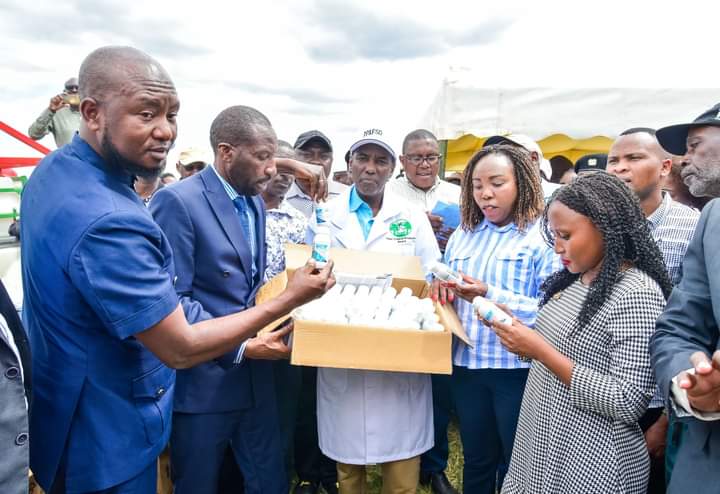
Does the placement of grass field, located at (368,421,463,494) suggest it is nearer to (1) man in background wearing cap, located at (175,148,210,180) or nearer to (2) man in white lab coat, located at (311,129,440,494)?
(2) man in white lab coat, located at (311,129,440,494)

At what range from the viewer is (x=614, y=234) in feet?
5.56

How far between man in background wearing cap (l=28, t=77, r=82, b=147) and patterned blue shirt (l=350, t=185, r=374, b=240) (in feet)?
14.6

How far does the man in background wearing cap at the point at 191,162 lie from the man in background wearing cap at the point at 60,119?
1397 millimetres

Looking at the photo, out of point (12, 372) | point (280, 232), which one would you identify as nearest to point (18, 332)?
point (12, 372)

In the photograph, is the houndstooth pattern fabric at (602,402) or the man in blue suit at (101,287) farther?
the houndstooth pattern fabric at (602,402)

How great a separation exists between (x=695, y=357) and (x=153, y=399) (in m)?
1.73

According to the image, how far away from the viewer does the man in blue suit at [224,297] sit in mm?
1983

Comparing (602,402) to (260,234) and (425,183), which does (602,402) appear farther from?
(425,183)

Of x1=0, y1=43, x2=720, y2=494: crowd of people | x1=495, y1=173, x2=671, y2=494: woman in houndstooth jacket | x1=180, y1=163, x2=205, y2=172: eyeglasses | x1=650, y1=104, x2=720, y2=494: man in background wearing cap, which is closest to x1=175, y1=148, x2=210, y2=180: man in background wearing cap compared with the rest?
x1=180, y1=163, x2=205, y2=172: eyeglasses

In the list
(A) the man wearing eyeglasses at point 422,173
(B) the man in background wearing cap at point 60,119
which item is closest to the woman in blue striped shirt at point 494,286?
(A) the man wearing eyeglasses at point 422,173

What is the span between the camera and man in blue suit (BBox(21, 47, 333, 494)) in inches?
49.9

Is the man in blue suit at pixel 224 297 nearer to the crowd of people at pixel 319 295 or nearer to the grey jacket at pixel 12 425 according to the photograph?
the crowd of people at pixel 319 295

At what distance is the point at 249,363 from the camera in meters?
2.16

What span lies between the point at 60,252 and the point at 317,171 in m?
1.89
